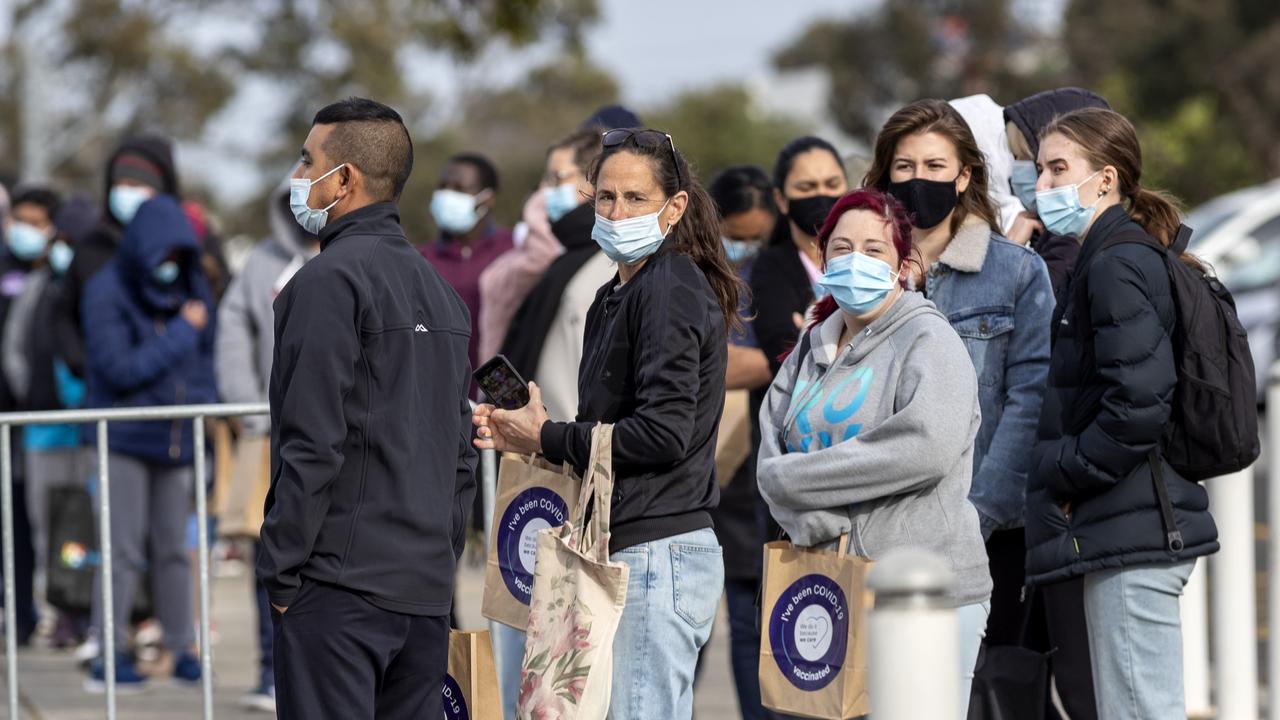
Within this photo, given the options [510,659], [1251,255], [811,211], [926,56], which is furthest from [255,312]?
[926,56]

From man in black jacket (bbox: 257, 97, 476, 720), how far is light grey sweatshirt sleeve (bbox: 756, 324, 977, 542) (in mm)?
841

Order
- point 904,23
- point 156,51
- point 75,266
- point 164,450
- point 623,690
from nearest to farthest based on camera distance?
point 623,690 < point 164,450 < point 75,266 < point 156,51 < point 904,23

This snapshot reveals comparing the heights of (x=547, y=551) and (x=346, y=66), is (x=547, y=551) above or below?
below

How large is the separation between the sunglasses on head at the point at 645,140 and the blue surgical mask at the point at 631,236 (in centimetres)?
14

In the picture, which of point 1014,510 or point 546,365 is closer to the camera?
point 1014,510

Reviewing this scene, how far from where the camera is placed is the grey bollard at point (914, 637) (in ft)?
9.96

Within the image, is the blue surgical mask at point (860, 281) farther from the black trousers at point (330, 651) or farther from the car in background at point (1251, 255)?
the car in background at point (1251, 255)

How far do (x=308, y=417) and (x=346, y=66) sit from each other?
3422 centimetres

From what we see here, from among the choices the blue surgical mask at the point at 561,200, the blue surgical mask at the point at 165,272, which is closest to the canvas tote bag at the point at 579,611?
the blue surgical mask at the point at 561,200

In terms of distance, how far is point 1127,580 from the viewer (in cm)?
443

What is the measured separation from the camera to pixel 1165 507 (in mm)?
4426

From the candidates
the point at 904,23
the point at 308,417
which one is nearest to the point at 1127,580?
the point at 308,417

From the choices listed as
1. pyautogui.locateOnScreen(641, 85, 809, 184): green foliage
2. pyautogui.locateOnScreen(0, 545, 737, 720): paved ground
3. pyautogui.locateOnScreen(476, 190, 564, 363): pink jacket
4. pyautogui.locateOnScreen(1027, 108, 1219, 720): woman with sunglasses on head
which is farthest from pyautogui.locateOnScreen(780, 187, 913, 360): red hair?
pyautogui.locateOnScreen(641, 85, 809, 184): green foliage

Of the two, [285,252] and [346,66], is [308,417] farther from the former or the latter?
[346,66]
